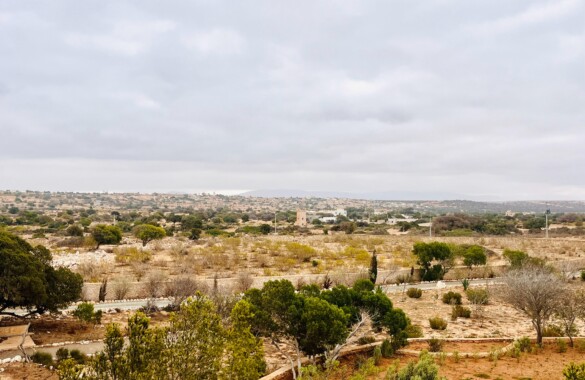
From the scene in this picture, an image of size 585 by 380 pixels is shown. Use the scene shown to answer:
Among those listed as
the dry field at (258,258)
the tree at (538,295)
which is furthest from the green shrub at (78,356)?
the tree at (538,295)

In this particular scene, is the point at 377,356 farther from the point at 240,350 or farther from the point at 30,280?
the point at 30,280

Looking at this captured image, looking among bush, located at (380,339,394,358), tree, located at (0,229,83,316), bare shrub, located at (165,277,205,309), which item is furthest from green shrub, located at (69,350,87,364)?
bush, located at (380,339,394,358)

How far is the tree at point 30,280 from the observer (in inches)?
505

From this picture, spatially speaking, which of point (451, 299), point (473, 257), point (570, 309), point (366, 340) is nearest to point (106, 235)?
point (451, 299)

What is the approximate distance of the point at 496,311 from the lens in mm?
19391

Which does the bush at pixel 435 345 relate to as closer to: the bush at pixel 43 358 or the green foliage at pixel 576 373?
the green foliage at pixel 576 373

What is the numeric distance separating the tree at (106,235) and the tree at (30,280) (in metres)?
24.7

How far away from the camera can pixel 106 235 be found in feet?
127

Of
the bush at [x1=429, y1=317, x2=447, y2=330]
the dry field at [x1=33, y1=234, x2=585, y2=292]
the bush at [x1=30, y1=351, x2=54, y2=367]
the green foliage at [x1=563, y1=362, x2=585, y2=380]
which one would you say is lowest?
the dry field at [x1=33, y1=234, x2=585, y2=292]

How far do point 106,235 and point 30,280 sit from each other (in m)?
27.1

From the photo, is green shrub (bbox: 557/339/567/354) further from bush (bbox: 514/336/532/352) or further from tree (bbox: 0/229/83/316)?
tree (bbox: 0/229/83/316)

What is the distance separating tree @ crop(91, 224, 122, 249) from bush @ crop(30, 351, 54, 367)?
94.1ft

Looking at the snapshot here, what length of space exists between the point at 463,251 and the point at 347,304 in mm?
21896

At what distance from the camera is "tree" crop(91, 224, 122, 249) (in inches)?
1515
